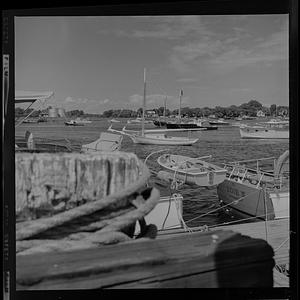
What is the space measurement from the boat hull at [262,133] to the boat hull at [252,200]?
0.25 meters

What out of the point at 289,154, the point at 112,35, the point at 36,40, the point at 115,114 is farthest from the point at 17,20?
the point at 289,154

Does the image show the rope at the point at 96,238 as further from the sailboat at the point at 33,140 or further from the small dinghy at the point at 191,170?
the sailboat at the point at 33,140

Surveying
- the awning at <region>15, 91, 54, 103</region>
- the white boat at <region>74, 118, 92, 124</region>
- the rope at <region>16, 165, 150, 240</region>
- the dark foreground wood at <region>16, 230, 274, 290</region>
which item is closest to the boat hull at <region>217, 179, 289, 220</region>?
the dark foreground wood at <region>16, 230, 274, 290</region>

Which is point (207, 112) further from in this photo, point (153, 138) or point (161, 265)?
point (161, 265)

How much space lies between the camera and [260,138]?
2406mm

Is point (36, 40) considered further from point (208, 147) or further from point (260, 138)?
point (260, 138)

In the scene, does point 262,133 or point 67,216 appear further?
point 262,133

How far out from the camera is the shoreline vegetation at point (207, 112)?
235cm

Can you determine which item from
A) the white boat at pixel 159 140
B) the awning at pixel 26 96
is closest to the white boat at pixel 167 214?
the white boat at pixel 159 140

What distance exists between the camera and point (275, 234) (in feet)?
7.76

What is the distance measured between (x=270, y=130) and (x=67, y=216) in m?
1.14

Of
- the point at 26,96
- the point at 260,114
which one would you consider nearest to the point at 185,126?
the point at 260,114

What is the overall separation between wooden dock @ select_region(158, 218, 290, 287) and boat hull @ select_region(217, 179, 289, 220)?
42 millimetres

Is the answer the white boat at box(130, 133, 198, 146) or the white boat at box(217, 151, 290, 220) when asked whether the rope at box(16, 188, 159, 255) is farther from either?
the white boat at box(217, 151, 290, 220)
